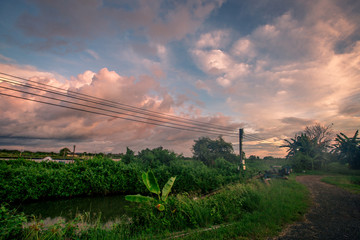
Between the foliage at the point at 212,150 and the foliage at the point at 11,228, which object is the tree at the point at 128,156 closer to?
the foliage at the point at 212,150

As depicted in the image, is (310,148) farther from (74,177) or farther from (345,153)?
(74,177)

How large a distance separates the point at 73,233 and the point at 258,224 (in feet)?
18.7

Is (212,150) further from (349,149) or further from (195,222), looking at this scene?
(195,222)

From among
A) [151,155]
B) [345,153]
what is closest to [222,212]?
Result: [151,155]

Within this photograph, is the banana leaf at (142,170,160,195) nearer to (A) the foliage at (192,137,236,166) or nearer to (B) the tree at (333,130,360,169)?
(A) the foliage at (192,137,236,166)

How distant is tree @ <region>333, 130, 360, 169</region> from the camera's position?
2859cm

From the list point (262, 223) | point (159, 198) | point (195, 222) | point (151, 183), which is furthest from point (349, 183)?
point (151, 183)

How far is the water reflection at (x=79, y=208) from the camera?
1051cm

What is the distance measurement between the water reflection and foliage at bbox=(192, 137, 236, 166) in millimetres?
21771

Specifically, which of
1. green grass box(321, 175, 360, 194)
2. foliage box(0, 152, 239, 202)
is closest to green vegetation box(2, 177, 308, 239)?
foliage box(0, 152, 239, 202)

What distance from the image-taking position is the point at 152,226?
21.8 feet

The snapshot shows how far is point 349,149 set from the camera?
3011cm

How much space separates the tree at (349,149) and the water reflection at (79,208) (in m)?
35.0

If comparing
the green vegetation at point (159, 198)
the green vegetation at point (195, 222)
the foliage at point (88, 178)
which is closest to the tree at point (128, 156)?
the green vegetation at point (159, 198)
